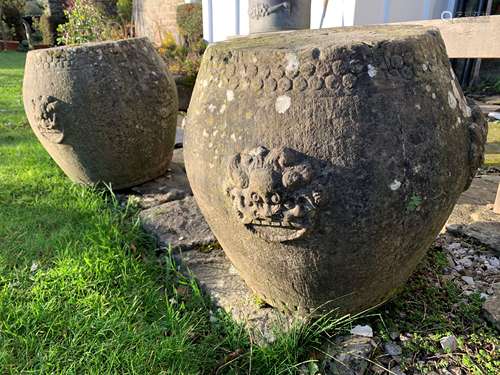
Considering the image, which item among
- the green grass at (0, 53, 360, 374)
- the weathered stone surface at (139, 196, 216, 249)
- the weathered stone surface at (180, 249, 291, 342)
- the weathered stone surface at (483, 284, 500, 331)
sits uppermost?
the weathered stone surface at (483, 284, 500, 331)

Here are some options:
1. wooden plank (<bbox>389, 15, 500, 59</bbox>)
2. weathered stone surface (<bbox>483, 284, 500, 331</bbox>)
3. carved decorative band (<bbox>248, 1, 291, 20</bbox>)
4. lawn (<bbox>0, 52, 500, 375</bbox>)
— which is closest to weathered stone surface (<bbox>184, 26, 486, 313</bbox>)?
lawn (<bbox>0, 52, 500, 375</bbox>)

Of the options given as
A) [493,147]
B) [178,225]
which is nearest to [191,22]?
[493,147]

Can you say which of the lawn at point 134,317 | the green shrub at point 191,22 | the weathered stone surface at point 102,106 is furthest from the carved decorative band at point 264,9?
the green shrub at point 191,22

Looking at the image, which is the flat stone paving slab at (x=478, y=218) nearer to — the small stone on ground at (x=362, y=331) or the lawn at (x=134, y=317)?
the lawn at (x=134, y=317)

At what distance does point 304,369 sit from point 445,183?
798 millimetres

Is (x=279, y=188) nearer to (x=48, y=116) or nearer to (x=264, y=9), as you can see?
(x=48, y=116)

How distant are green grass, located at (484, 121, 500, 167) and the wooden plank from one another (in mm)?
1301

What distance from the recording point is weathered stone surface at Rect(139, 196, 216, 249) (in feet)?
7.41

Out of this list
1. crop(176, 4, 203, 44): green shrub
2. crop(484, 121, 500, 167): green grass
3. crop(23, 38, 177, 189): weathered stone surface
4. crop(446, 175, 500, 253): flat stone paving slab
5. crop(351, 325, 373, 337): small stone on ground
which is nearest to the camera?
crop(351, 325, 373, 337): small stone on ground

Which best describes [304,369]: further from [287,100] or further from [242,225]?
[287,100]

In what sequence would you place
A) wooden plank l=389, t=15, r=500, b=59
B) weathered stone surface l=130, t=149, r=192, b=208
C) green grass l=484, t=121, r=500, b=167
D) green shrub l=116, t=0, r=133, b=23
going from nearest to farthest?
wooden plank l=389, t=15, r=500, b=59 → weathered stone surface l=130, t=149, r=192, b=208 → green grass l=484, t=121, r=500, b=167 → green shrub l=116, t=0, r=133, b=23

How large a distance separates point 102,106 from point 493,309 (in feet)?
7.64

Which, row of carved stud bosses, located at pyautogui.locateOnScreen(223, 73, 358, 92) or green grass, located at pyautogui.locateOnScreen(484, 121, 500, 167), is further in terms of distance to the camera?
green grass, located at pyautogui.locateOnScreen(484, 121, 500, 167)

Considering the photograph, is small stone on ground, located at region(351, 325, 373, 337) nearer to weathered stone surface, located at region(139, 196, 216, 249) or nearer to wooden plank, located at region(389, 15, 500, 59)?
weathered stone surface, located at region(139, 196, 216, 249)
